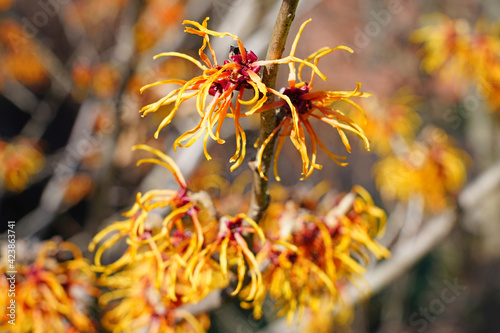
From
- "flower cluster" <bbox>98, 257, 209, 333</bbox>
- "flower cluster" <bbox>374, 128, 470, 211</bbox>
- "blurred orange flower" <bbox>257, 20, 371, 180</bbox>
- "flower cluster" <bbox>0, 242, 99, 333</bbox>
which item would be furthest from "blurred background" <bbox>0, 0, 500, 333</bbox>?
"flower cluster" <bbox>0, 242, 99, 333</bbox>

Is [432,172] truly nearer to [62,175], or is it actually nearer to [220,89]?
[220,89]

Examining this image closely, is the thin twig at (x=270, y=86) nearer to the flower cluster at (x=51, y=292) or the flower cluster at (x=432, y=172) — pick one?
the flower cluster at (x=51, y=292)

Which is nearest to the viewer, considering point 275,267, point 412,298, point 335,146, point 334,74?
point 275,267

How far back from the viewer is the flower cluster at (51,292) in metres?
0.84

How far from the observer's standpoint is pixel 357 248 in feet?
2.64

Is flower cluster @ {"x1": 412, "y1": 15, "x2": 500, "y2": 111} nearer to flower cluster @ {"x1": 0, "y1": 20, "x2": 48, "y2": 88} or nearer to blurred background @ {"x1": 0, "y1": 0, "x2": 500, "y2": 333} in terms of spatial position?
blurred background @ {"x1": 0, "y1": 0, "x2": 500, "y2": 333}

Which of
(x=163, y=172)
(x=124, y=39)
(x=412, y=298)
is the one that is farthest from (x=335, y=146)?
(x=124, y=39)

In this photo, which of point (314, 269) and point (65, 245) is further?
point (65, 245)

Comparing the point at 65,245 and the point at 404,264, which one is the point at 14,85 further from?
the point at 404,264

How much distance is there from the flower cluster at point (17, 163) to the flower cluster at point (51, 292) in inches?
45.4

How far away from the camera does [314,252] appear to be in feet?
2.63

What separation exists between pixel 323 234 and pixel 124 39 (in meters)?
1.28

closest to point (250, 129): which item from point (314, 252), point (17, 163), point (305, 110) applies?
point (17, 163)

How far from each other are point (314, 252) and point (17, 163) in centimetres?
168
